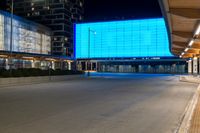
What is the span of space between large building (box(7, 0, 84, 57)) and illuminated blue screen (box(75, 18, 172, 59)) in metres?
12.6

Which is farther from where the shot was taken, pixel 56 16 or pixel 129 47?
pixel 56 16

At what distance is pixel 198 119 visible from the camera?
9.44 m

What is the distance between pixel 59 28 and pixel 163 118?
352 feet

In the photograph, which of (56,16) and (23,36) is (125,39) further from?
(56,16)

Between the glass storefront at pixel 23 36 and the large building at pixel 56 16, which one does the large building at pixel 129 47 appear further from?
the glass storefront at pixel 23 36

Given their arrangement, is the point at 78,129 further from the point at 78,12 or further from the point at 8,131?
the point at 78,12

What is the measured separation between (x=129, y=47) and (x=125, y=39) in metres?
3.34

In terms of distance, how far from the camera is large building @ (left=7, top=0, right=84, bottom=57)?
366 ft

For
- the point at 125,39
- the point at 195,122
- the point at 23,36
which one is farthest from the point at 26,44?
the point at 195,122

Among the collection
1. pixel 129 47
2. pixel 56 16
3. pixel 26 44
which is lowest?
pixel 26 44

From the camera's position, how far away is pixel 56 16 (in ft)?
383

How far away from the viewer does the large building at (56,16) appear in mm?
111562

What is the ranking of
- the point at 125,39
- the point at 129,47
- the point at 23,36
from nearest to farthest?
the point at 23,36 → the point at 129,47 → the point at 125,39

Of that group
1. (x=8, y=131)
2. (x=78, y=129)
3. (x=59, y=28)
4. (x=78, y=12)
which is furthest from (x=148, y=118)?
(x=78, y=12)
